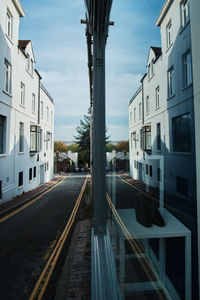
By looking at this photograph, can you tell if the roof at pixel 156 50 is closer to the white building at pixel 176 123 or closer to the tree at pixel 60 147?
the white building at pixel 176 123

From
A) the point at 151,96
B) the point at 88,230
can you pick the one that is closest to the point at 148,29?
the point at 151,96

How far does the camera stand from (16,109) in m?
10.3

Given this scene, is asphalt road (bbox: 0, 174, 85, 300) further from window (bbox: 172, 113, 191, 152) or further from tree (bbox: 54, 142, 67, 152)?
tree (bbox: 54, 142, 67, 152)

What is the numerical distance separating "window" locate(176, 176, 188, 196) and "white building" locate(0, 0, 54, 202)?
9.37 m

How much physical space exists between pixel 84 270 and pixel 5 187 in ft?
23.6

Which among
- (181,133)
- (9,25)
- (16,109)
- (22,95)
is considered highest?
(9,25)

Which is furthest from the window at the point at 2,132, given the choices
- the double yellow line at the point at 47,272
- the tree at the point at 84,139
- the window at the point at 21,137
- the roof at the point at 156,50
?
the tree at the point at 84,139

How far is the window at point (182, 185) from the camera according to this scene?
50 cm

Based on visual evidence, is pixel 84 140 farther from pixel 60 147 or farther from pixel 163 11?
pixel 163 11

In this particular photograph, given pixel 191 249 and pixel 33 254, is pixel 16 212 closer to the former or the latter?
pixel 33 254

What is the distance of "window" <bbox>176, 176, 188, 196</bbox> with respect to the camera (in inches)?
19.9

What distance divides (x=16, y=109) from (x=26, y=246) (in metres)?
8.24

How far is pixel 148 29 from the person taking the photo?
92 cm

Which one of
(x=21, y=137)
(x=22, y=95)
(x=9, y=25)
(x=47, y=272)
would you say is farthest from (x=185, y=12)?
(x=22, y=95)
